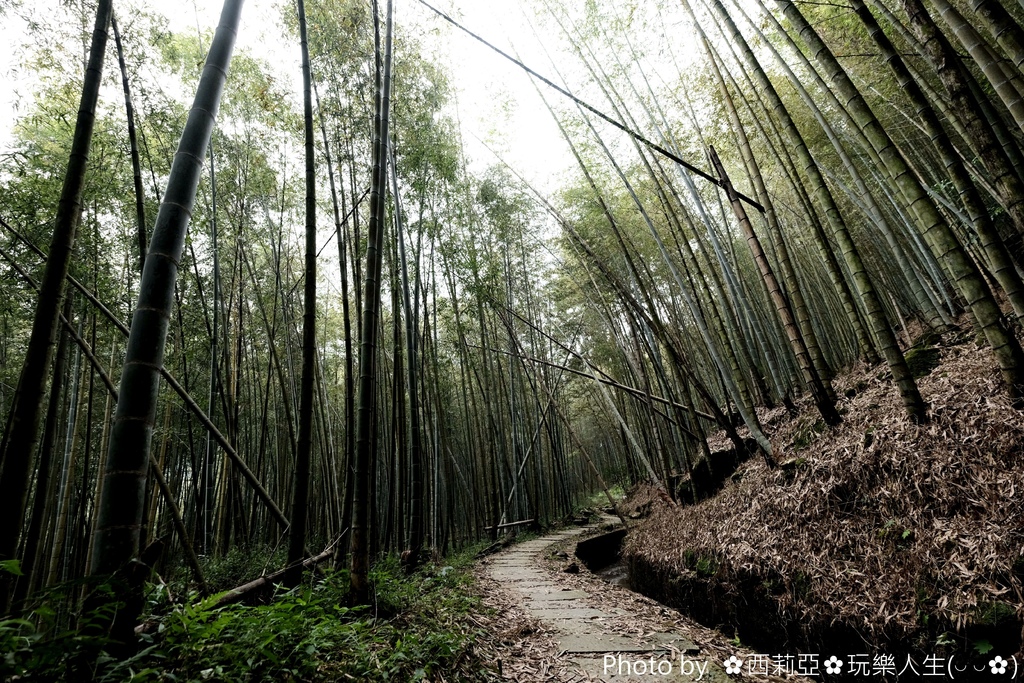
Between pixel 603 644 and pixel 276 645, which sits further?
pixel 603 644

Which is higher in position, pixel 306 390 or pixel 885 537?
pixel 306 390

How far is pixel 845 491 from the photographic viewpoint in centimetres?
273

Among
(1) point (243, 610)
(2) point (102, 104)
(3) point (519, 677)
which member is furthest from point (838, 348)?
(2) point (102, 104)

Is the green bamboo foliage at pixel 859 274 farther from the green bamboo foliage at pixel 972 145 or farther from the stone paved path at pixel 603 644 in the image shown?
the stone paved path at pixel 603 644

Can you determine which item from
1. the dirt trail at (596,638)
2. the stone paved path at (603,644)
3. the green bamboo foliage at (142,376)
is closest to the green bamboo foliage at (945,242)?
the dirt trail at (596,638)

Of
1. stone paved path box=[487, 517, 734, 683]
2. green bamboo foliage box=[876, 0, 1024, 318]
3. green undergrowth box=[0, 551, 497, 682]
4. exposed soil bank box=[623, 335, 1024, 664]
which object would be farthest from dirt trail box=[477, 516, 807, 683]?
green bamboo foliage box=[876, 0, 1024, 318]

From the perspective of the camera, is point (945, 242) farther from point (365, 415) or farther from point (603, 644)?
point (365, 415)

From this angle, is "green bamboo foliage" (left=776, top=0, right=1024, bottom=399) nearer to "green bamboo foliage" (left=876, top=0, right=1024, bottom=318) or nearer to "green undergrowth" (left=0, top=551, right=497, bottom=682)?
"green bamboo foliage" (left=876, top=0, right=1024, bottom=318)

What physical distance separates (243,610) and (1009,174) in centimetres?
350

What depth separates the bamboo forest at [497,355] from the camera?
144cm

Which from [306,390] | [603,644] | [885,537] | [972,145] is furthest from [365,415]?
[972,145]

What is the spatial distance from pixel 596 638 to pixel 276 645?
1.73m

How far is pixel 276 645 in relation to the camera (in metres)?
1.46

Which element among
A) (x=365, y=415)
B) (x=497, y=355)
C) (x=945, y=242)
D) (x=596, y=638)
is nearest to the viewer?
(x=945, y=242)
